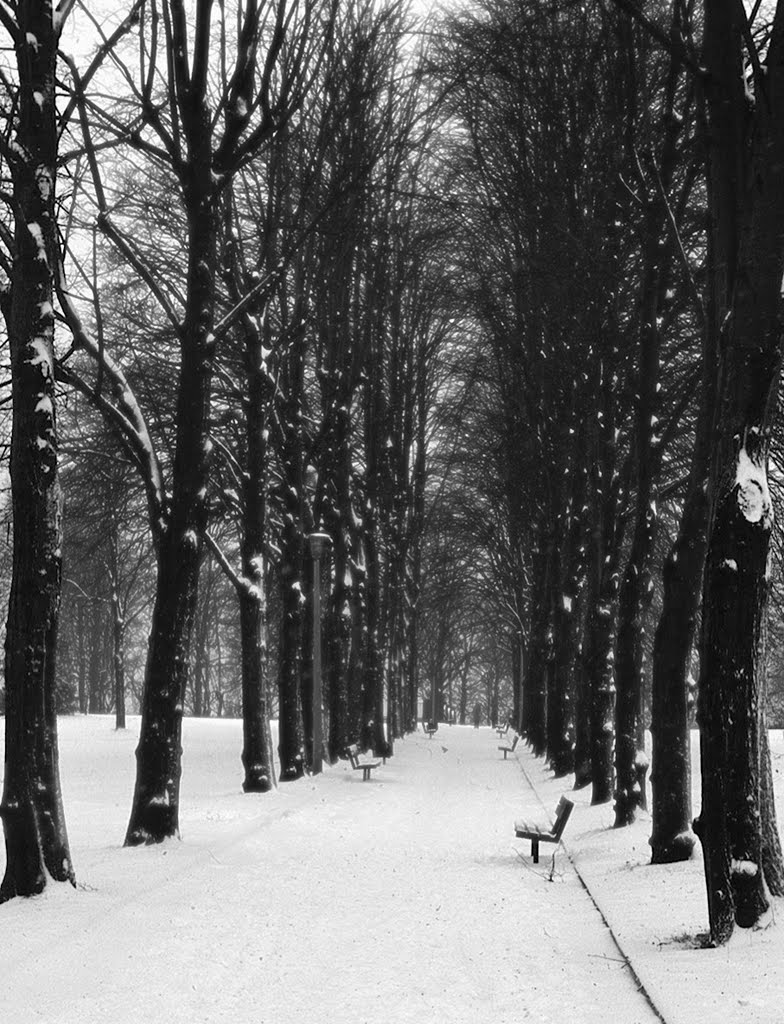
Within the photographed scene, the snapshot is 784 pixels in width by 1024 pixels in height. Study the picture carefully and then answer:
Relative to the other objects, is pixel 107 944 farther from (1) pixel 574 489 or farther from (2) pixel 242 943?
(1) pixel 574 489

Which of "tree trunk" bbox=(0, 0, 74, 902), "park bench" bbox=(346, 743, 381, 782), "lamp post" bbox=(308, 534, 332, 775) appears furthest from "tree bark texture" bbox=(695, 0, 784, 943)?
"park bench" bbox=(346, 743, 381, 782)

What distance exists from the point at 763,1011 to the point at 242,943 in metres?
Answer: 3.52

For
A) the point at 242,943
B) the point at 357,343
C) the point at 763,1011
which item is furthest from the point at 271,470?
the point at 763,1011

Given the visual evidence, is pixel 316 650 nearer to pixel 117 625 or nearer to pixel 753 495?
pixel 753 495

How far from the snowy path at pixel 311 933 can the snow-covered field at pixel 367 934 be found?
0.02m

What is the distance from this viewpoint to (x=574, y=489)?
22516 millimetres

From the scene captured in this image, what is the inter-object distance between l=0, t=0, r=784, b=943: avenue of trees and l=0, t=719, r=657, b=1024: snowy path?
92 centimetres

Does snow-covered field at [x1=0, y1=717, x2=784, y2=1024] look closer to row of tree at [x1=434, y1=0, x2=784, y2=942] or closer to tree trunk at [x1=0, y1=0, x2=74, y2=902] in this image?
tree trunk at [x1=0, y1=0, x2=74, y2=902]

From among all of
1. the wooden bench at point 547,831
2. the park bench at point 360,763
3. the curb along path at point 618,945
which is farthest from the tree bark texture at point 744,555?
the park bench at point 360,763

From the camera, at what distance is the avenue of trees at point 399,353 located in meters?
8.48

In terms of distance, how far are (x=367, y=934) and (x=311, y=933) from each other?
0.40 meters

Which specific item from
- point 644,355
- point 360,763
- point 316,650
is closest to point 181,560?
point 644,355

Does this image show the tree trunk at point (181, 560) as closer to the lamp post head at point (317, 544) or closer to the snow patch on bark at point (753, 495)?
the snow patch on bark at point (753, 495)

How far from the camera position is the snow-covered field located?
22.1 feet
